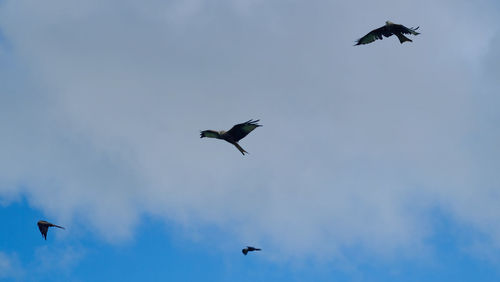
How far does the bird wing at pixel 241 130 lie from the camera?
39656mm

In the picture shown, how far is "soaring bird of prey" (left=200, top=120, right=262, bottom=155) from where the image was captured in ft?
131

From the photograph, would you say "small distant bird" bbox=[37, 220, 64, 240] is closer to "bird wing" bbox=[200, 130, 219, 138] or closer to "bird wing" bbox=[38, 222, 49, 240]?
"bird wing" bbox=[38, 222, 49, 240]

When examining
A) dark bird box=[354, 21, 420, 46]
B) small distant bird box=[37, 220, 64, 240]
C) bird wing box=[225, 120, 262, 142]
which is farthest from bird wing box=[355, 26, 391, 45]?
small distant bird box=[37, 220, 64, 240]

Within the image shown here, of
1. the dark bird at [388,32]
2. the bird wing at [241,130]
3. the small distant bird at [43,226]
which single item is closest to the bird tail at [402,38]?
the dark bird at [388,32]

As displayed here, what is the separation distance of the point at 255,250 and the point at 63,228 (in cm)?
1830

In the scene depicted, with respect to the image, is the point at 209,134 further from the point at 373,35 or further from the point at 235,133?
the point at 373,35

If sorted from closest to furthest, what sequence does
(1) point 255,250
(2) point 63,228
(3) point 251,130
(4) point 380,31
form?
(3) point 251,130 < (2) point 63,228 < (4) point 380,31 < (1) point 255,250

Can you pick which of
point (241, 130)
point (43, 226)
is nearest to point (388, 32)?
point (241, 130)

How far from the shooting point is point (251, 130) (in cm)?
4016

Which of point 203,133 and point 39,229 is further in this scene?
point 39,229

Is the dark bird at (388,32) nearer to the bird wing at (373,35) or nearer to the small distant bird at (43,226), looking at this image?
the bird wing at (373,35)

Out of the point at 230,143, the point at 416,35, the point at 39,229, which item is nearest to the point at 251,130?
the point at 230,143

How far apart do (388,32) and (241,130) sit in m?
14.9

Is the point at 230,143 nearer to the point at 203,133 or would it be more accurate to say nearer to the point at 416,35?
the point at 203,133
